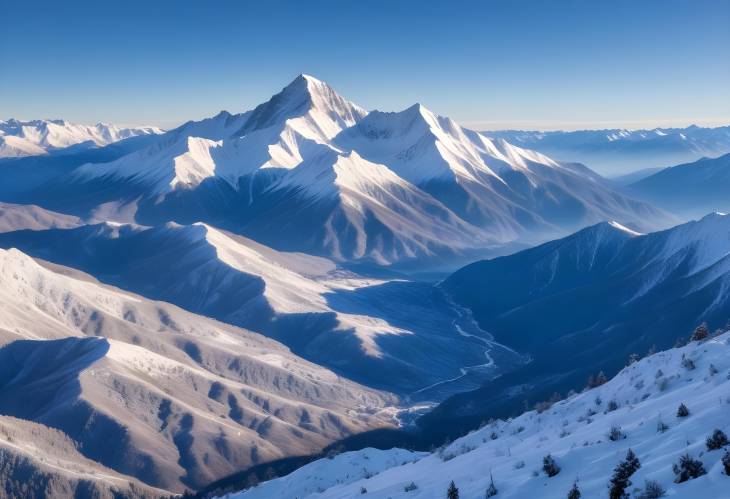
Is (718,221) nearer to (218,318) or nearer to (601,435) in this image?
(218,318)

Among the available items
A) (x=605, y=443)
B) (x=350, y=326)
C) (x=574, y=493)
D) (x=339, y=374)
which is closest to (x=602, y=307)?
(x=350, y=326)

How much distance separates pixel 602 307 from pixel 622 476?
151417 millimetres

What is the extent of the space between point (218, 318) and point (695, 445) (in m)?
163

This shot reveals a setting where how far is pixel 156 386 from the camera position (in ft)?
→ 343

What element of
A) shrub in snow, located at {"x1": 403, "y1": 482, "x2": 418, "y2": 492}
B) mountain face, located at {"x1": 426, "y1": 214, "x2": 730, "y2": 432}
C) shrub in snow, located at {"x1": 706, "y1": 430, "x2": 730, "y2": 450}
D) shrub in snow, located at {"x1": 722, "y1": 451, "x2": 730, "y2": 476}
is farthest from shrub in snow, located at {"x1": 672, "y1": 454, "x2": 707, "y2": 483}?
mountain face, located at {"x1": 426, "y1": 214, "x2": 730, "y2": 432}

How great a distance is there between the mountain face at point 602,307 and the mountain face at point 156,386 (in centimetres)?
2604

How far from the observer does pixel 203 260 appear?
652 feet

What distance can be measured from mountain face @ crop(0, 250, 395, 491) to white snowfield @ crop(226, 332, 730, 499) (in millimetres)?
61885

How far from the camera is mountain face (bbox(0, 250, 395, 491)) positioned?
90.8 metres

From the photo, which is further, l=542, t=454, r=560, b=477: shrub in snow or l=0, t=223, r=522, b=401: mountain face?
l=0, t=223, r=522, b=401: mountain face

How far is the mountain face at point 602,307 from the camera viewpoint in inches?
4815

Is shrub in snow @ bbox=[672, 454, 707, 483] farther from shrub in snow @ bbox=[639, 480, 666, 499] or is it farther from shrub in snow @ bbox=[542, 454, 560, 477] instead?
shrub in snow @ bbox=[542, 454, 560, 477]

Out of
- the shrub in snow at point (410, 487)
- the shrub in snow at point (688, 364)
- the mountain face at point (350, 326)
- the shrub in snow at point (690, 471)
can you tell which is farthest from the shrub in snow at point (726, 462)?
the mountain face at point (350, 326)

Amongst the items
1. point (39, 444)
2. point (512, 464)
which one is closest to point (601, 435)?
point (512, 464)
